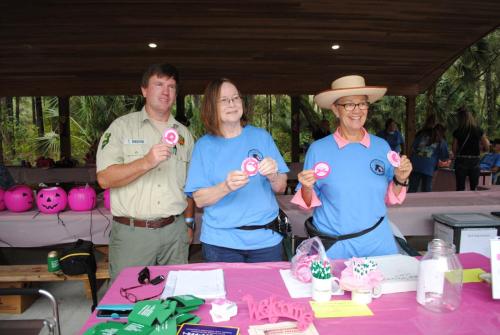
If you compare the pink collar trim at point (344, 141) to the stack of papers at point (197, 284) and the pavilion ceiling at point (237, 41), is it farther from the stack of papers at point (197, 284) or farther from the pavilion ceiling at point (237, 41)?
the pavilion ceiling at point (237, 41)

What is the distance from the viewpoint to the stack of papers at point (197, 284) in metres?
1.62

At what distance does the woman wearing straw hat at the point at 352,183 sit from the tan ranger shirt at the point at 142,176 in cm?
80

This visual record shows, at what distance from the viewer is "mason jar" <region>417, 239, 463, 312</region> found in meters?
1.46

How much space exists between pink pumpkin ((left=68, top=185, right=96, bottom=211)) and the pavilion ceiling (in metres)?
3.41

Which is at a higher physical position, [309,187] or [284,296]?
[309,187]

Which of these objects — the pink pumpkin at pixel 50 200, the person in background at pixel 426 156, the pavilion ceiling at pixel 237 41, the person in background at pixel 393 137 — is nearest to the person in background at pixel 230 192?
the pink pumpkin at pixel 50 200

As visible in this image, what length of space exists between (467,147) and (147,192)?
6.05m

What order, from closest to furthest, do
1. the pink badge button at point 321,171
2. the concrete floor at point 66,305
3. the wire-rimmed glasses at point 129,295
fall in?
the wire-rimmed glasses at point 129,295 < the pink badge button at point 321,171 < the concrete floor at point 66,305

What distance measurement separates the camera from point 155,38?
700 centimetres

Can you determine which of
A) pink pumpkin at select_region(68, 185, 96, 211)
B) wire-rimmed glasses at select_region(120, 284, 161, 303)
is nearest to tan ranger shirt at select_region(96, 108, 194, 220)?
wire-rimmed glasses at select_region(120, 284, 161, 303)

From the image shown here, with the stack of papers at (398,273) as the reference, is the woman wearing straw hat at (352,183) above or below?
above

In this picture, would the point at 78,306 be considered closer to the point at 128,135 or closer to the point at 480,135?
the point at 128,135

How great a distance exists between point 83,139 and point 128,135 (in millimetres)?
13665

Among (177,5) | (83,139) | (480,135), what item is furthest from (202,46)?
(83,139)
